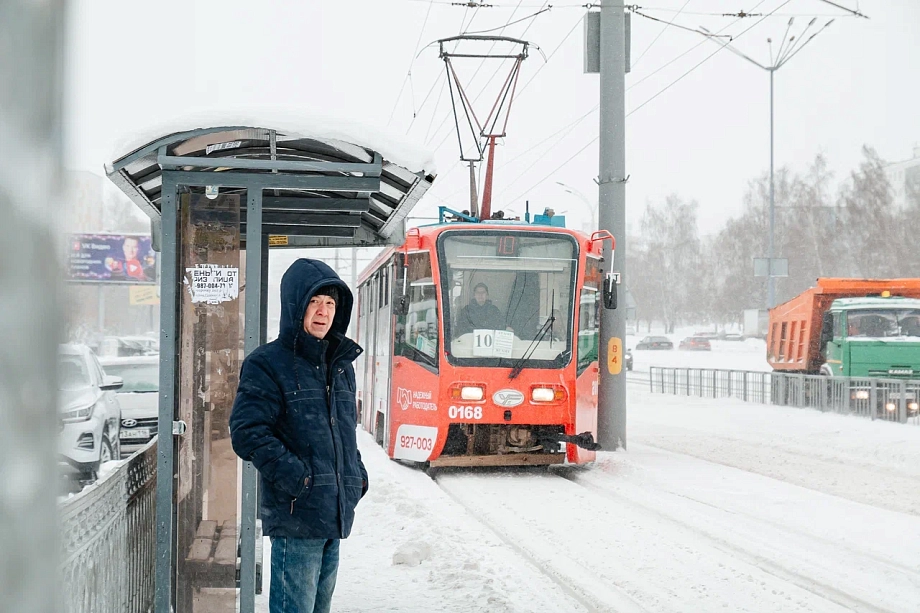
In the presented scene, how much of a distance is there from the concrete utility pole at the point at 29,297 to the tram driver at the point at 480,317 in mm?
12058

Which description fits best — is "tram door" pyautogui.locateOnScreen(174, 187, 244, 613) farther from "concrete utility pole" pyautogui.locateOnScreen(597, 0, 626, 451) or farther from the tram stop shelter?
"concrete utility pole" pyautogui.locateOnScreen(597, 0, 626, 451)

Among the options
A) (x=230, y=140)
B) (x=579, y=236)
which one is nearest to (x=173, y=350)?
(x=230, y=140)

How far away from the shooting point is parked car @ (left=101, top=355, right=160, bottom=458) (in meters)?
15.9

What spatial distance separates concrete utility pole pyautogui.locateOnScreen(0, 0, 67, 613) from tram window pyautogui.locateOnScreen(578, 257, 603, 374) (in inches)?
490

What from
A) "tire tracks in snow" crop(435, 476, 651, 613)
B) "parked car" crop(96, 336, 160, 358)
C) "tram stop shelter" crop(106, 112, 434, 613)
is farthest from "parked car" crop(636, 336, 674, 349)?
"tram stop shelter" crop(106, 112, 434, 613)

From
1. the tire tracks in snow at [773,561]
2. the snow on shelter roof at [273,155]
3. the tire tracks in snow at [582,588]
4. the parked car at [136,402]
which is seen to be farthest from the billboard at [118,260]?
the snow on shelter roof at [273,155]

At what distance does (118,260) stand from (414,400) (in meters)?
44.0

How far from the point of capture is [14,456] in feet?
1.74

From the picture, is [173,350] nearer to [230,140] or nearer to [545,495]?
[230,140]

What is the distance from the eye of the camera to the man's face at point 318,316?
13.9 ft

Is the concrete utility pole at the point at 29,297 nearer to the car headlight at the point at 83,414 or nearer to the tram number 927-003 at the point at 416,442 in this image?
the tram number 927-003 at the point at 416,442

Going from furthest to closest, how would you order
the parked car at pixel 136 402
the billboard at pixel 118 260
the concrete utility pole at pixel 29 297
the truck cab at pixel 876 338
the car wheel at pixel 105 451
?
the billboard at pixel 118 260 < the truck cab at pixel 876 338 < the parked car at pixel 136 402 < the car wheel at pixel 105 451 < the concrete utility pole at pixel 29 297

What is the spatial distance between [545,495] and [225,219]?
624 centimetres

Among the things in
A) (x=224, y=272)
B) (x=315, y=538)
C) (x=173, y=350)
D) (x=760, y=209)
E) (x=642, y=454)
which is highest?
(x=760, y=209)
